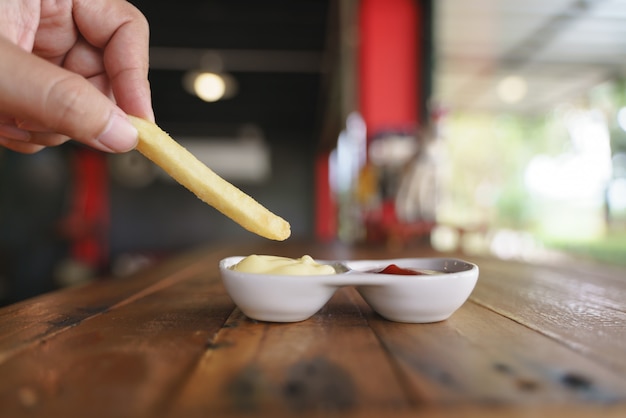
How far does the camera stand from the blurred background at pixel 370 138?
153 inches

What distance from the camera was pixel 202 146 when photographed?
12414mm

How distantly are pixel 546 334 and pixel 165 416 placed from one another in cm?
61

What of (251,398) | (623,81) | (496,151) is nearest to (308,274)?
(251,398)

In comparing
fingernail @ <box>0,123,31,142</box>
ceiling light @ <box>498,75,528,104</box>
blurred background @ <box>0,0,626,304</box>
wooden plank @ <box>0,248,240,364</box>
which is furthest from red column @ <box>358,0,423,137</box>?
fingernail @ <box>0,123,31,142</box>

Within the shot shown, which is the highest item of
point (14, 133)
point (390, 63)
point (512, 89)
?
point (512, 89)

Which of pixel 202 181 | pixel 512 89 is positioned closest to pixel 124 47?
pixel 202 181

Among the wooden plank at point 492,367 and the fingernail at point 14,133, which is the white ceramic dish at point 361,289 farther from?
the fingernail at point 14,133

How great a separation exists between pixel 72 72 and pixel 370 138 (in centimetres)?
361

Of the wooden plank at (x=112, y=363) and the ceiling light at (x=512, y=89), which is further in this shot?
the ceiling light at (x=512, y=89)

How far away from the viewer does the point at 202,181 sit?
2.75 ft

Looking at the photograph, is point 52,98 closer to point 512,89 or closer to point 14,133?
point 14,133

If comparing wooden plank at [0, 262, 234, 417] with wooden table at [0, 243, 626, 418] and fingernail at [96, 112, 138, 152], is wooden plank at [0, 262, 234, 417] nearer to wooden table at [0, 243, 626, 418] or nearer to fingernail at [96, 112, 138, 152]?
wooden table at [0, 243, 626, 418]

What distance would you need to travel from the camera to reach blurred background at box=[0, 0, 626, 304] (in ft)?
12.7

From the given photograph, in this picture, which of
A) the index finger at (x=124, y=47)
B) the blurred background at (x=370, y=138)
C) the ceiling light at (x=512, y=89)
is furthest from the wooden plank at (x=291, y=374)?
the ceiling light at (x=512, y=89)
